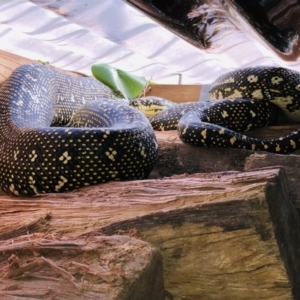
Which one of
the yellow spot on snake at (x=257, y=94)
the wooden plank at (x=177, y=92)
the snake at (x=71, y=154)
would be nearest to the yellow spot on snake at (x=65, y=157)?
the snake at (x=71, y=154)

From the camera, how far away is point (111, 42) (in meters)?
2.70

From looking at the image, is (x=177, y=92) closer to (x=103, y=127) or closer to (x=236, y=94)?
(x=236, y=94)

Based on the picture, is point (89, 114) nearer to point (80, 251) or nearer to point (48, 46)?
point (48, 46)

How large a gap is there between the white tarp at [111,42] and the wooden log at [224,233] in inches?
27.7

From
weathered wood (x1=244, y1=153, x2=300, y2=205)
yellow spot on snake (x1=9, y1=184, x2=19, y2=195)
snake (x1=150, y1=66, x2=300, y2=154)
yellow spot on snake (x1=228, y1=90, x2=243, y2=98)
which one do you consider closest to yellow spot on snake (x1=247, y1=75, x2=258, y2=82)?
snake (x1=150, y1=66, x2=300, y2=154)

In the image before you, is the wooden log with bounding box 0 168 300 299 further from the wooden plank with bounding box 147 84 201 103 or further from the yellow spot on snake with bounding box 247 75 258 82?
the wooden plank with bounding box 147 84 201 103

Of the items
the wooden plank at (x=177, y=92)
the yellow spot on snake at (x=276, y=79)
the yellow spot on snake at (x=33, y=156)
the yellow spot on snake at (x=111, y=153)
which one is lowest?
the wooden plank at (x=177, y=92)

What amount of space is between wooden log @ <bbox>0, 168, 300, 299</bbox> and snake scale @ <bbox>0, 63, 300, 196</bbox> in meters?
0.56

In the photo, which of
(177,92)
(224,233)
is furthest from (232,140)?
(177,92)

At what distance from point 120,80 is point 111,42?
154 centimetres

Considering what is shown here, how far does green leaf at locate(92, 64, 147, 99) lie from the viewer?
12.9 ft

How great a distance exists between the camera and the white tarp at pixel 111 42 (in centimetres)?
199

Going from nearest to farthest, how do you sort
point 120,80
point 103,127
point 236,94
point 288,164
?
point 288,164, point 103,127, point 236,94, point 120,80

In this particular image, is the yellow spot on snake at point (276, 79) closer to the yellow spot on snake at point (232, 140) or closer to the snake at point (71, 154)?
the yellow spot on snake at point (232, 140)
